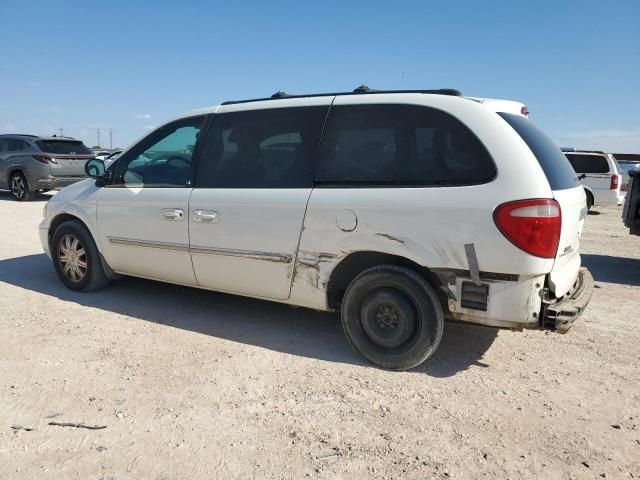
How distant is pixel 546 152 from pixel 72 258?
4.64 metres

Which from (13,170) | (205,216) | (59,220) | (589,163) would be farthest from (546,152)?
(13,170)

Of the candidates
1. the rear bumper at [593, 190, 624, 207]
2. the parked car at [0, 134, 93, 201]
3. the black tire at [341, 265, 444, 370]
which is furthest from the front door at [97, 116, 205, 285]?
the rear bumper at [593, 190, 624, 207]

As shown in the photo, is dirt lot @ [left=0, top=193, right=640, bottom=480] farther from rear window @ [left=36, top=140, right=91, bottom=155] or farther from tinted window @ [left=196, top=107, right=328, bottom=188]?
rear window @ [left=36, top=140, right=91, bottom=155]

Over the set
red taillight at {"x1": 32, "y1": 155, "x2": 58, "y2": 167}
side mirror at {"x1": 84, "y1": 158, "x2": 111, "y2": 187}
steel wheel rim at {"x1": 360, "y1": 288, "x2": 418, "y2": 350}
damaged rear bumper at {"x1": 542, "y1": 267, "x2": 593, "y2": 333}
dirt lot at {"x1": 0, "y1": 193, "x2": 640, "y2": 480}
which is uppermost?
red taillight at {"x1": 32, "y1": 155, "x2": 58, "y2": 167}

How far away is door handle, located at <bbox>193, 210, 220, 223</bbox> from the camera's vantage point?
159 inches

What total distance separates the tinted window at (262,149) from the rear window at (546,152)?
4.66 feet

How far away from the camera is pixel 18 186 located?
1370 cm

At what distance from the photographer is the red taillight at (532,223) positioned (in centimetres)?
293

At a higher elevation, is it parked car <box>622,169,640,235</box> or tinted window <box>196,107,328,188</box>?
tinted window <box>196,107,328,188</box>

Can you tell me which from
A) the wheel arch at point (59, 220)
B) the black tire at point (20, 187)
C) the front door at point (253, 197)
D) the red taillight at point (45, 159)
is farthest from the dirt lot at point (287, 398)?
the black tire at point (20, 187)

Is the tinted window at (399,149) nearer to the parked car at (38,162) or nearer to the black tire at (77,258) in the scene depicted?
the black tire at (77,258)

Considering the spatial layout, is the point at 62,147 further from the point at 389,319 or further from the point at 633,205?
the point at 633,205

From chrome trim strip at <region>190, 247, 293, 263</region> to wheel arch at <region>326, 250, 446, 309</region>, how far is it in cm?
39

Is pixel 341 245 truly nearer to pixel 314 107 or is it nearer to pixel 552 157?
pixel 314 107
